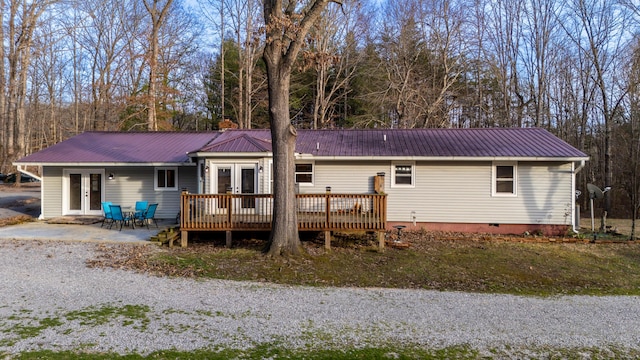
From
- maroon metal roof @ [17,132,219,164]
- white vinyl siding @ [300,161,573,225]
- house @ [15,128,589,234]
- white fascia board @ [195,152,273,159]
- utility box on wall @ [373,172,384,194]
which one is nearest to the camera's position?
white fascia board @ [195,152,273,159]

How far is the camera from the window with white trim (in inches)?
560

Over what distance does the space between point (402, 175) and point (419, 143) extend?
1.55 m

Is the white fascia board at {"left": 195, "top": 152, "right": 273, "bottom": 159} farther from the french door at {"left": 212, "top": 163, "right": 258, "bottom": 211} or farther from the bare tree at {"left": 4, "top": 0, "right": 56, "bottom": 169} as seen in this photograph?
the bare tree at {"left": 4, "top": 0, "right": 56, "bottom": 169}

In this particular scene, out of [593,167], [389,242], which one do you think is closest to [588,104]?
[593,167]

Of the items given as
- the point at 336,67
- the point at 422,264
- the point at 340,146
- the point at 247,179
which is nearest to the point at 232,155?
the point at 247,179

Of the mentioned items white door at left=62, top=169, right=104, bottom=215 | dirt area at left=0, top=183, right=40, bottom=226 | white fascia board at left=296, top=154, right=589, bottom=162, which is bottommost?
dirt area at left=0, top=183, right=40, bottom=226

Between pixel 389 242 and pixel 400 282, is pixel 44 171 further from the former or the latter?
pixel 400 282

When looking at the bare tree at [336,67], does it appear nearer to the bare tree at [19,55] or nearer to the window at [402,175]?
the window at [402,175]

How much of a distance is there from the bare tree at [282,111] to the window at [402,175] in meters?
5.25

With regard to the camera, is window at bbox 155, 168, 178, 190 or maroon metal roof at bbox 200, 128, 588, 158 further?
window at bbox 155, 168, 178, 190

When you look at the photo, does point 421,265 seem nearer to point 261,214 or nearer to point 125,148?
point 261,214

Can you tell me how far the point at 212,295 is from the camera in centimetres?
641

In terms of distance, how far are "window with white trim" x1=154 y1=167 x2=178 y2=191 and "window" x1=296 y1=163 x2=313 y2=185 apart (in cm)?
467

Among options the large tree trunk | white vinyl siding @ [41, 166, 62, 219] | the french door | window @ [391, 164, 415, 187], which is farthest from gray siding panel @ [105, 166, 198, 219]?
window @ [391, 164, 415, 187]
